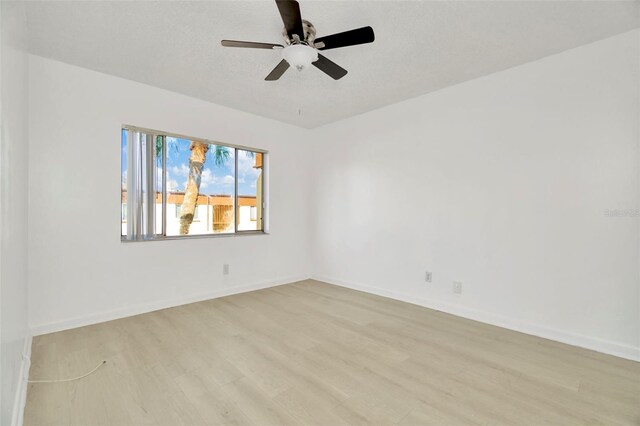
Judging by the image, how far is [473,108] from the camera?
10.6ft

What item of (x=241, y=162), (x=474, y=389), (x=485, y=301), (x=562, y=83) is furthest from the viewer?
(x=241, y=162)

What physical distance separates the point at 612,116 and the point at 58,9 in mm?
4460

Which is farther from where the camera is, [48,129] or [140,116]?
[140,116]

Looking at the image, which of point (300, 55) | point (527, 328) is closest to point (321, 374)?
point (527, 328)

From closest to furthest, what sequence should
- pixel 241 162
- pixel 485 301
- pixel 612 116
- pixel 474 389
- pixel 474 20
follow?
pixel 474 389
pixel 474 20
pixel 612 116
pixel 485 301
pixel 241 162

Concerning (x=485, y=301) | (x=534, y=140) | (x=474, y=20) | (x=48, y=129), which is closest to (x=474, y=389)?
(x=485, y=301)

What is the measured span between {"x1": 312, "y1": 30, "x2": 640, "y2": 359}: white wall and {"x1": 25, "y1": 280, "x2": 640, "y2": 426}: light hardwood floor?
0.38 metres

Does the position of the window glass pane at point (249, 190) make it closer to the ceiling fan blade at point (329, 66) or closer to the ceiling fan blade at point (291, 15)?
the ceiling fan blade at point (329, 66)

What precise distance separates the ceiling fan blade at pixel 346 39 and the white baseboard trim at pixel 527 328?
2.92 meters

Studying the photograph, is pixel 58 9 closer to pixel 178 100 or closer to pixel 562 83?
pixel 178 100

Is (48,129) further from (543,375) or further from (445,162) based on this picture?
(543,375)

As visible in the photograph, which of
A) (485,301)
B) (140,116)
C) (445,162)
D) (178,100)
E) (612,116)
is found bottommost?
(485,301)

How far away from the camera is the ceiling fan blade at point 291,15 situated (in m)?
1.72

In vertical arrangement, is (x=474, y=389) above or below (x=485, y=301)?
below
